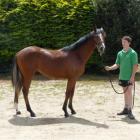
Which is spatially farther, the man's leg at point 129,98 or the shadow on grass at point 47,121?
the man's leg at point 129,98

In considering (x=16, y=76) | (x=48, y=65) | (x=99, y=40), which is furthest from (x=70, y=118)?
(x=99, y=40)

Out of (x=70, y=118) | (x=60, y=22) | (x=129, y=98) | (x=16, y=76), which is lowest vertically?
(x=70, y=118)

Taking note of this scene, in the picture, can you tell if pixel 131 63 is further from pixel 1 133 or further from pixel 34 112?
pixel 1 133

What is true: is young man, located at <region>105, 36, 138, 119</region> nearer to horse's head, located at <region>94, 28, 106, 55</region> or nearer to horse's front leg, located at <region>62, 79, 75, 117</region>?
horse's head, located at <region>94, 28, 106, 55</region>

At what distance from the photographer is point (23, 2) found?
49.1 ft

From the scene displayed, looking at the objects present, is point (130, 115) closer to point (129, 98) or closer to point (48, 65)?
point (129, 98)

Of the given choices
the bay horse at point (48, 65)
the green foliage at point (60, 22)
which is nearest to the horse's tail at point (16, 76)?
the bay horse at point (48, 65)

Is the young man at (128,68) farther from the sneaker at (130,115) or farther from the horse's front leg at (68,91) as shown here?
the horse's front leg at (68,91)

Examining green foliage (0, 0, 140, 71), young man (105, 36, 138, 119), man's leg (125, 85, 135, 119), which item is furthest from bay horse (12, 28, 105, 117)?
green foliage (0, 0, 140, 71)

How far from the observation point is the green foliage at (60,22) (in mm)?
14711

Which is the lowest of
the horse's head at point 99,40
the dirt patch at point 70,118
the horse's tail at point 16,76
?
the dirt patch at point 70,118

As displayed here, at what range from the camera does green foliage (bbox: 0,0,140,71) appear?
1471 centimetres

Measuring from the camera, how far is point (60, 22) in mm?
14953

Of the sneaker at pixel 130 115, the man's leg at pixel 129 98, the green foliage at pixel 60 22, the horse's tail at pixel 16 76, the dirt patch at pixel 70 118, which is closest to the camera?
the dirt patch at pixel 70 118
